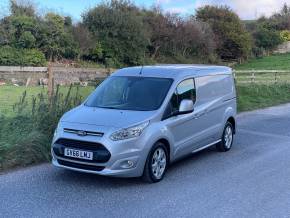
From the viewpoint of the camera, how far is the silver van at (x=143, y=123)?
7190mm


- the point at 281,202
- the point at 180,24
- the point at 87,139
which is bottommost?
the point at 281,202

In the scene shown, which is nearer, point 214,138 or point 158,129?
point 158,129

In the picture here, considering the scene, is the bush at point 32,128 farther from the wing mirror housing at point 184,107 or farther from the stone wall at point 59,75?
the wing mirror housing at point 184,107

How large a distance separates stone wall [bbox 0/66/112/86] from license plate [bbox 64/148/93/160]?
5343 millimetres

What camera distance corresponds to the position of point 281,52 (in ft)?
235

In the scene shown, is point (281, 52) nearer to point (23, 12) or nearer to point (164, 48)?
point (164, 48)

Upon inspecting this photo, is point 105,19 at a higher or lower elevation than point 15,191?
higher

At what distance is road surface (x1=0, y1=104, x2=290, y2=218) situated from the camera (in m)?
6.27

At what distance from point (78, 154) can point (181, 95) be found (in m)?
2.21

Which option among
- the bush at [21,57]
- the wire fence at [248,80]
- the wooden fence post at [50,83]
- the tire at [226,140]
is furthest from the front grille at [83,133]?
the bush at [21,57]

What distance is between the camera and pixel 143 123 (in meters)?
7.43

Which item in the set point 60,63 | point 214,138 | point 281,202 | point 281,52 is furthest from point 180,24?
point 281,202

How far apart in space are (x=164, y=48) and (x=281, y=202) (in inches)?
1686

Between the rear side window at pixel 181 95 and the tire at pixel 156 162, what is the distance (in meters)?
0.58
